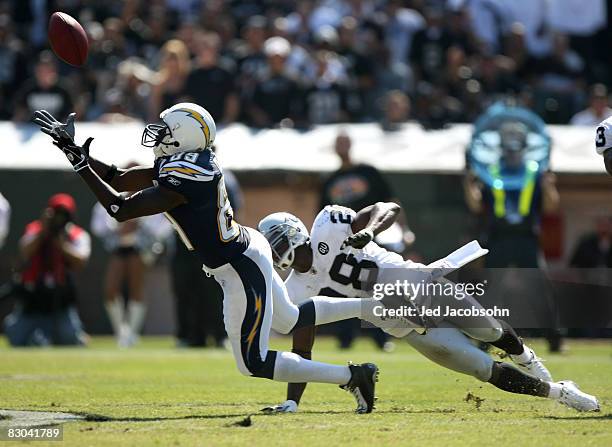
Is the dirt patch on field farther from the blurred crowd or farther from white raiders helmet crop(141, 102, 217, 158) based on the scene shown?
the blurred crowd

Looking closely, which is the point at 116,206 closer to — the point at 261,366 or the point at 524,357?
the point at 261,366

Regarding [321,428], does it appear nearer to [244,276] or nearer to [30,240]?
[244,276]

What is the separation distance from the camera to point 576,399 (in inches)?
A: 272

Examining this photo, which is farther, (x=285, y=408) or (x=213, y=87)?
(x=213, y=87)

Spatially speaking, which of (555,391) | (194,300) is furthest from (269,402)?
(194,300)

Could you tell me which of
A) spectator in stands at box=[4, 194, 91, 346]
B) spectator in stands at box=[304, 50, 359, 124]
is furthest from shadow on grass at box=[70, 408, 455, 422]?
spectator in stands at box=[304, 50, 359, 124]

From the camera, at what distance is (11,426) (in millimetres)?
6199

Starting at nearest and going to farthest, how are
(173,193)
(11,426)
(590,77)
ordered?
1. (11,426)
2. (173,193)
3. (590,77)

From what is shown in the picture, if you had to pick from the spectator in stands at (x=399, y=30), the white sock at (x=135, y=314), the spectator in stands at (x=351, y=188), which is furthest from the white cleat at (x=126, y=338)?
the spectator in stands at (x=399, y=30)

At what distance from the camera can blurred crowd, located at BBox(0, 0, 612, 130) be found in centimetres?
1479

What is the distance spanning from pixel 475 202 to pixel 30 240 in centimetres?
468

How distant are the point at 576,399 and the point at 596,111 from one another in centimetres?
811

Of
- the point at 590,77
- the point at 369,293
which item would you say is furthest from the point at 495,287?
the point at 590,77

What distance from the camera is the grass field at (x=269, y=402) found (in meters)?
5.89
